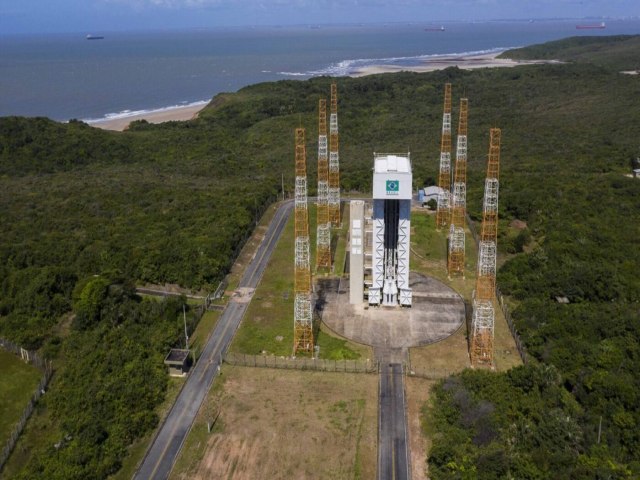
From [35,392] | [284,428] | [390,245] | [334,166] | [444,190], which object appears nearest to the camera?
[284,428]

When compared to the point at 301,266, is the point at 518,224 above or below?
below

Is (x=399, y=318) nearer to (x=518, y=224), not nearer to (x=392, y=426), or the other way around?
(x=392, y=426)

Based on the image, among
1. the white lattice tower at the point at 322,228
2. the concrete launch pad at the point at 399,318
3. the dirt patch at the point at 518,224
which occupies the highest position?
the white lattice tower at the point at 322,228

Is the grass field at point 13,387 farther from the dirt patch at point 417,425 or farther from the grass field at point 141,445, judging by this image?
the dirt patch at point 417,425

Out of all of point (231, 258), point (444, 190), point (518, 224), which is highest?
point (444, 190)

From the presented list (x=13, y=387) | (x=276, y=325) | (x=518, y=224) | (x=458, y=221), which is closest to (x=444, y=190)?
(x=518, y=224)

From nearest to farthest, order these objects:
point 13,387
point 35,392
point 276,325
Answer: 1. point 35,392
2. point 13,387
3. point 276,325

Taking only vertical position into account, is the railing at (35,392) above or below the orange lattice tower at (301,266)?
below

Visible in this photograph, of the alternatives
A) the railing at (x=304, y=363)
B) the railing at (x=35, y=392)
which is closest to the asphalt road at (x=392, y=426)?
the railing at (x=304, y=363)
